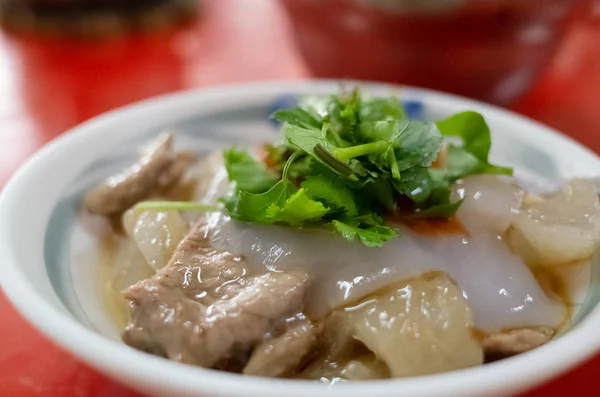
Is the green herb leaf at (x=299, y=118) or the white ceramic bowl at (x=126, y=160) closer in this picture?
the white ceramic bowl at (x=126, y=160)

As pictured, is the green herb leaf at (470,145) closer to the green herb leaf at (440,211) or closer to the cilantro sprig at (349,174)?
the cilantro sprig at (349,174)

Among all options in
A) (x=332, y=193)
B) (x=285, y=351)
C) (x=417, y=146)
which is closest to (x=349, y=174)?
(x=332, y=193)

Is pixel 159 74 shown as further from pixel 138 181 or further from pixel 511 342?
pixel 511 342

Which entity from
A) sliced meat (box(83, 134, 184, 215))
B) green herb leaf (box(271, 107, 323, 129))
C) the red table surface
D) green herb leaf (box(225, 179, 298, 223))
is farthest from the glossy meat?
the red table surface

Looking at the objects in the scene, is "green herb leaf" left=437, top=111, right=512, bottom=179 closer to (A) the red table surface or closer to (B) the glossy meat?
(B) the glossy meat

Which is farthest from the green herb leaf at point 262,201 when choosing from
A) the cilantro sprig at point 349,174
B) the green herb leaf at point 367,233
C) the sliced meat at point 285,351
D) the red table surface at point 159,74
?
the red table surface at point 159,74

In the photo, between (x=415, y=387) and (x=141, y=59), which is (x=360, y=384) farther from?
(x=141, y=59)
